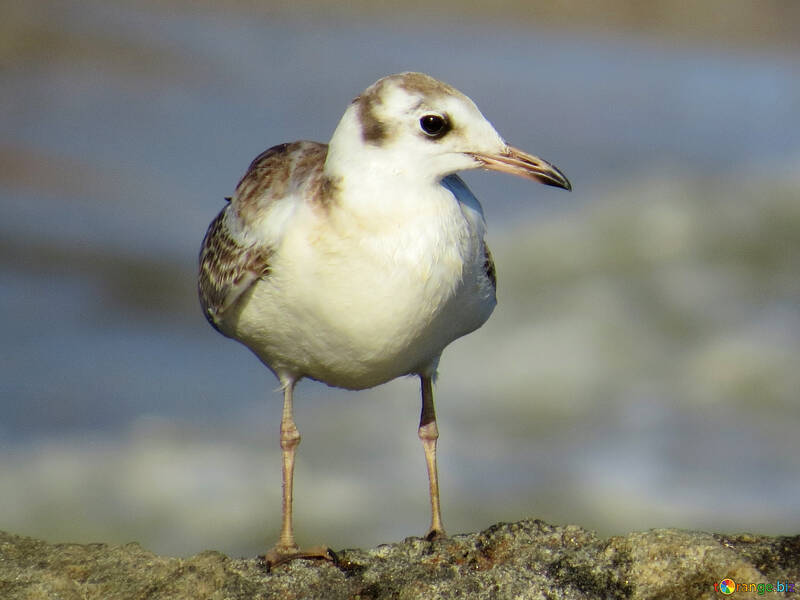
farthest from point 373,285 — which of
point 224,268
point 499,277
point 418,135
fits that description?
point 499,277

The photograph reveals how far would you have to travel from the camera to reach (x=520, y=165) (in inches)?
254

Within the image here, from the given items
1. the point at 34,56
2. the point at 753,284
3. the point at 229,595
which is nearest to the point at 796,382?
the point at 753,284

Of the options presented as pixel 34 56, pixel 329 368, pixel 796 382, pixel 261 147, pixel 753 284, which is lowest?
pixel 329 368

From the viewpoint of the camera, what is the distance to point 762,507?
13117 millimetres

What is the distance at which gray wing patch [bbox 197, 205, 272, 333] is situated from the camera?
6.76 metres

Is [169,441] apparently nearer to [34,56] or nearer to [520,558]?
[520,558]

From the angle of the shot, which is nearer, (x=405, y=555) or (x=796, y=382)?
(x=405, y=555)

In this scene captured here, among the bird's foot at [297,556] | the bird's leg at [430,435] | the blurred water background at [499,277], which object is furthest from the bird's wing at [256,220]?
the blurred water background at [499,277]

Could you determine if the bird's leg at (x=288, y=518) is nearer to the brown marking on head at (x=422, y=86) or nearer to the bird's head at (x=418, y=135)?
the bird's head at (x=418, y=135)

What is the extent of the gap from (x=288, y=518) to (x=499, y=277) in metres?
11.0

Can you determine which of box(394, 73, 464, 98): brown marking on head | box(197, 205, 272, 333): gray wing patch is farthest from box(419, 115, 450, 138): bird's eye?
box(197, 205, 272, 333): gray wing patch

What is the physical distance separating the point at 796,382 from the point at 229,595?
10772mm

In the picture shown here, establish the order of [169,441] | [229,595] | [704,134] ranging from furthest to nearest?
[704,134]
[169,441]
[229,595]

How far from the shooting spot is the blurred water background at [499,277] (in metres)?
13.2
